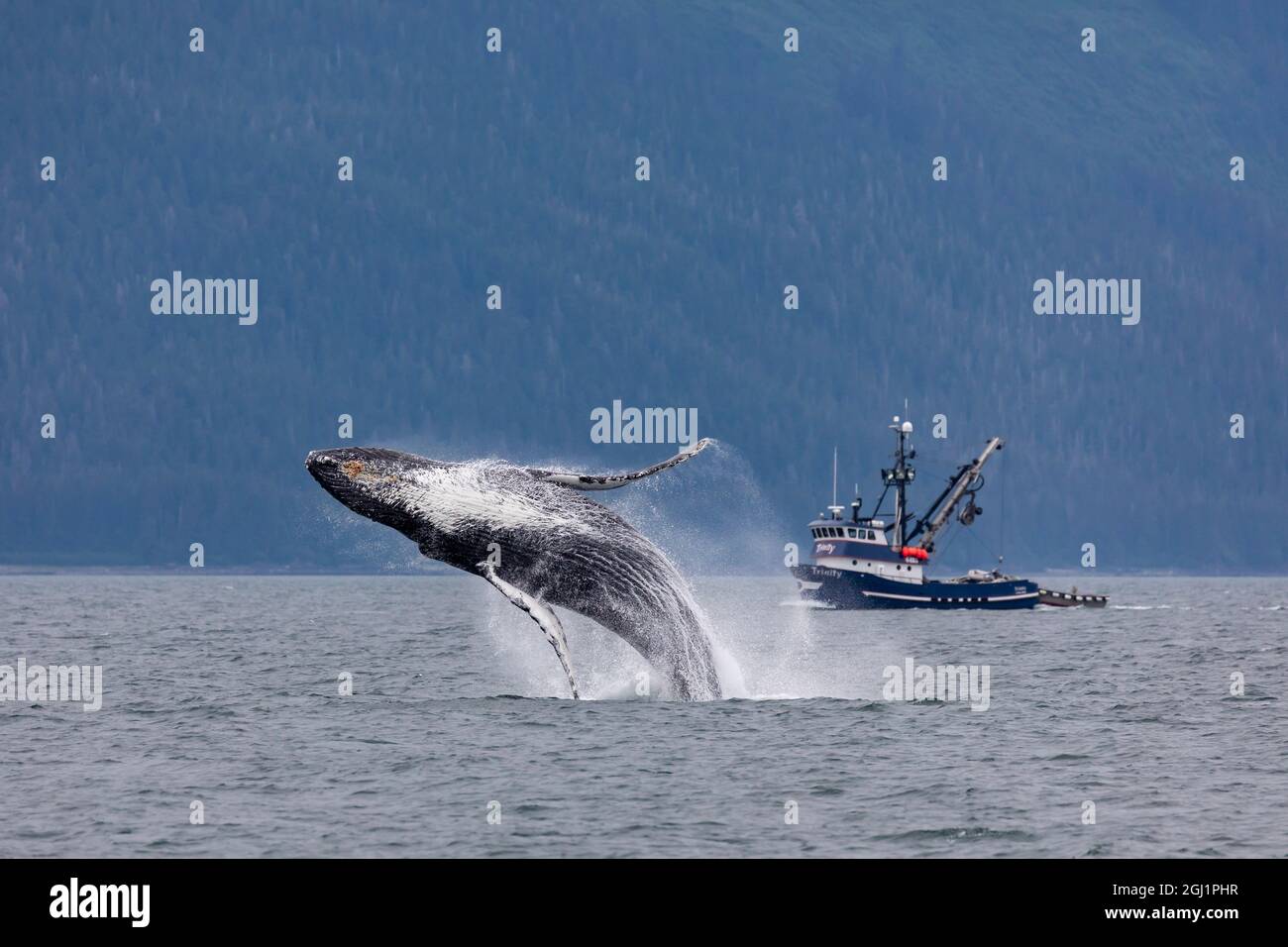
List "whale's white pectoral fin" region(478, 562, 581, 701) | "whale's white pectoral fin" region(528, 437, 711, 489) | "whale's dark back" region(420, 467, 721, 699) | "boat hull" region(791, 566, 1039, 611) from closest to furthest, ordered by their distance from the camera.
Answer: "whale's white pectoral fin" region(528, 437, 711, 489) < "whale's white pectoral fin" region(478, 562, 581, 701) < "whale's dark back" region(420, 467, 721, 699) < "boat hull" region(791, 566, 1039, 611)

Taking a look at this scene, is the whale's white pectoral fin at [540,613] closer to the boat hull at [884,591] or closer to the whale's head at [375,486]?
the whale's head at [375,486]

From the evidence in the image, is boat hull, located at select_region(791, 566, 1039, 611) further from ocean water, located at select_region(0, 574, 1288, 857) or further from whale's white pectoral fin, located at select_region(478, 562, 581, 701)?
whale's white pectoral fin, located at select_region(478, 562, 581, 701)

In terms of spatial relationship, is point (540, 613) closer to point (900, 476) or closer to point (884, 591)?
point (884, 591)

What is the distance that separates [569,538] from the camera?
84.7ft

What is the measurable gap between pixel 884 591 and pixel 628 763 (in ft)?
244

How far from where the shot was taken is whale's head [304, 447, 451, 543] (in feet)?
83.5

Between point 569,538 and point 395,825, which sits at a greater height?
point 569,538

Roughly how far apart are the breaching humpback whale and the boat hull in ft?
242

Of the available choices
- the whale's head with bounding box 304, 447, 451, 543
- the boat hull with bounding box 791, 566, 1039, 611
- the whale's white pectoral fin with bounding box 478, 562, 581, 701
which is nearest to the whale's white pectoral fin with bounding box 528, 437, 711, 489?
the whale's white pectoral fin with bounding box 478, 562, 581, 701

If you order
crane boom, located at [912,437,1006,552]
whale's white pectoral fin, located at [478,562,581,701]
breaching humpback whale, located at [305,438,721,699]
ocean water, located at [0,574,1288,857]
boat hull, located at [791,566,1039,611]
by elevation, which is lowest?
ocean water, located at [0,574,1288,857]

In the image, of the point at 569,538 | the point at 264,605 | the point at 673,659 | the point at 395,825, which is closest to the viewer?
the point at 395,825
